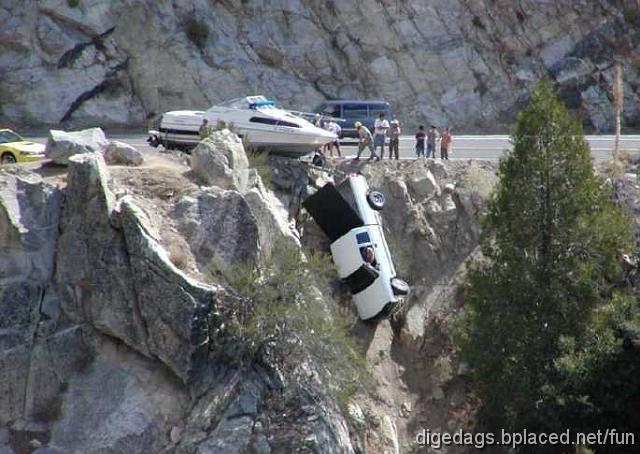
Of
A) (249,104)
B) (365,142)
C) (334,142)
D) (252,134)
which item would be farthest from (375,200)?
(249,104)

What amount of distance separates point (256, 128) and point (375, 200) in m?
4.37

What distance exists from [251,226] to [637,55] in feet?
111

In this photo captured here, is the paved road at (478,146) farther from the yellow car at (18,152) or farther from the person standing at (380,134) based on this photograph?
the yellow car at (18,152)

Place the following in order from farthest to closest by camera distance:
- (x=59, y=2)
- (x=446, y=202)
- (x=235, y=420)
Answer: (x=59, y=2) < (x=446, y=202) < (x=235, y=420)

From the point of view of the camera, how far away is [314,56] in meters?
49.7

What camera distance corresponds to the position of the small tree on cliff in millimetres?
27125

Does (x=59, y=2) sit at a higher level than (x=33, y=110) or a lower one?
higher

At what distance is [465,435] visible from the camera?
28141mm

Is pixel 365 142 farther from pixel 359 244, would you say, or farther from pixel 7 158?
pixel 7 158

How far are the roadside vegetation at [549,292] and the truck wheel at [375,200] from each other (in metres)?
3.67

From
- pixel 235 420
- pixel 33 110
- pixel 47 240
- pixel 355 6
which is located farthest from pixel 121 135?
pixel 235 420

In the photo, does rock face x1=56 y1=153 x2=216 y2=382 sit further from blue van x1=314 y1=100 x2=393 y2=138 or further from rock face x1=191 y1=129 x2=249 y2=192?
blue van x1=314 y1=100 x2=393 y2=138

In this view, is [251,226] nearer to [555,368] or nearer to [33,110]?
[555,368]

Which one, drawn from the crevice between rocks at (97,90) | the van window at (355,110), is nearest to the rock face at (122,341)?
the van window at (355,110)
